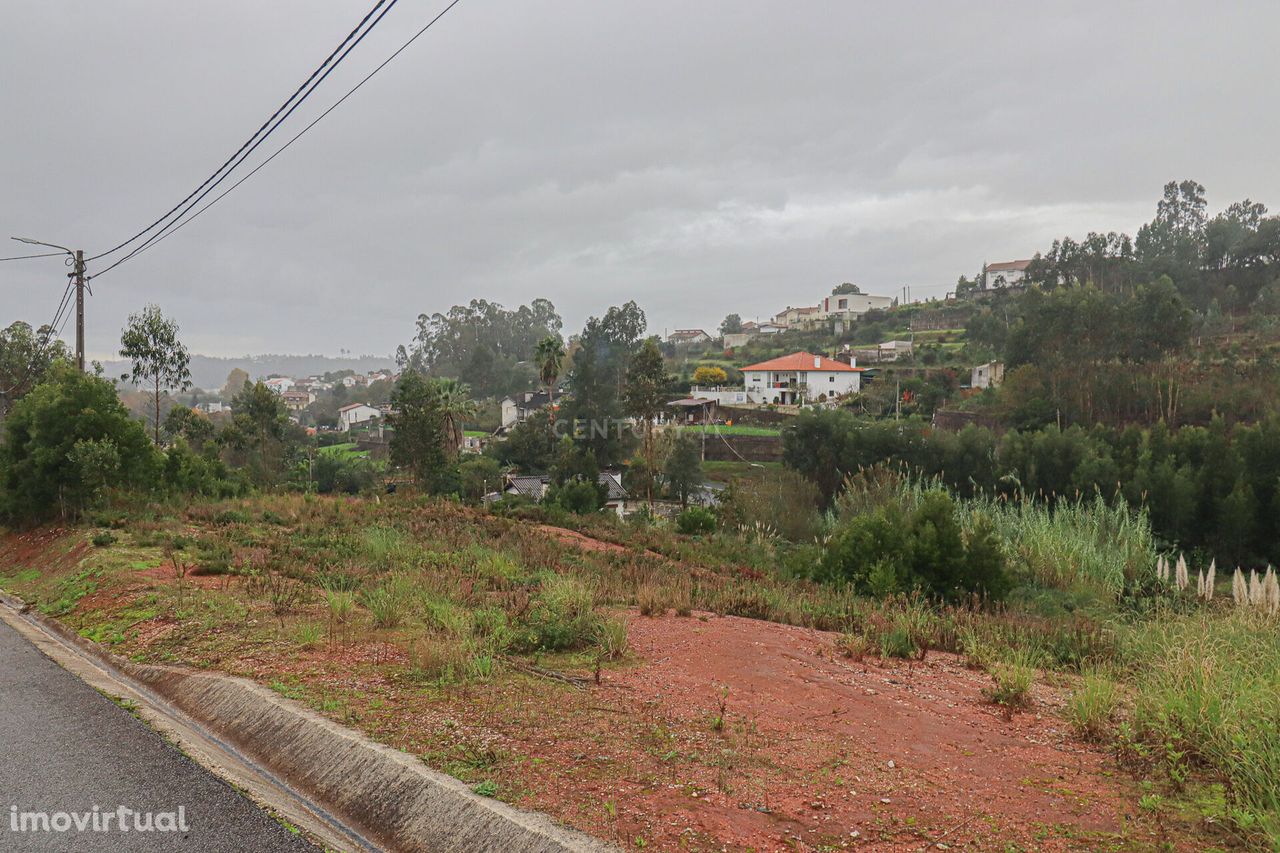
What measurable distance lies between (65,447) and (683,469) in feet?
103

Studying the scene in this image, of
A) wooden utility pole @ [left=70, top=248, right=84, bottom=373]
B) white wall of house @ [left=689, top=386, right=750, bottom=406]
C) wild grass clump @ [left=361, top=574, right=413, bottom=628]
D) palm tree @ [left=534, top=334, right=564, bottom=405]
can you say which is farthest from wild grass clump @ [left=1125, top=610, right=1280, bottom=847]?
white wall of house @ [left=689, top=386, right=750, bottom=406]

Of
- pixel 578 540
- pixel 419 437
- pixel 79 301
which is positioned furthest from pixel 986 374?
pixel 79 301

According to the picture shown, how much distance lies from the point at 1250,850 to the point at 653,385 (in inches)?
1677

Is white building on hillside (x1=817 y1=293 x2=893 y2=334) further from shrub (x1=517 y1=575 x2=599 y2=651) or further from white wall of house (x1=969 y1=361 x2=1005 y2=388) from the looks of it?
shrub (x1=517 y1=575 x2=599 y2=651)

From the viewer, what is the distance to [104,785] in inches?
173

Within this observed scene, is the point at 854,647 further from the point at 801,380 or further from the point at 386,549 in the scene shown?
the point at 801,380

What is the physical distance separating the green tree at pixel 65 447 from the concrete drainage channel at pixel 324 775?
10612mm

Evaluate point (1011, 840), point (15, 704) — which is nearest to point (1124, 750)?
point (1011, 840)

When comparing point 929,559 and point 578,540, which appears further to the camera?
point 578,540

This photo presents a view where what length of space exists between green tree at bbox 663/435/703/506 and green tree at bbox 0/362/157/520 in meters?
29.8

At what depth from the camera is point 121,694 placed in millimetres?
6051

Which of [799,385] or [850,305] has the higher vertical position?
[850,305]

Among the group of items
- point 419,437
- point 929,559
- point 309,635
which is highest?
point 309,635

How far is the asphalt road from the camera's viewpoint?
3828 millimetres
